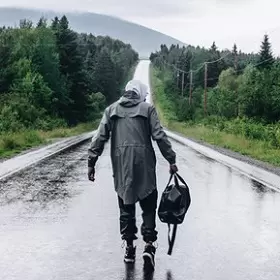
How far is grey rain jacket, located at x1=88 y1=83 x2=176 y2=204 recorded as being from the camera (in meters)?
6.11

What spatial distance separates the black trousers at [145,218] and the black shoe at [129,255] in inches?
4.5

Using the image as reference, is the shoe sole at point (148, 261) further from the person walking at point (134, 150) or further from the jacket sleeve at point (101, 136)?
the jacket sleeve at point (101, 136)

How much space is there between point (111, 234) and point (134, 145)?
5.86 feet

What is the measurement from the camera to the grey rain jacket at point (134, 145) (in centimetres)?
611

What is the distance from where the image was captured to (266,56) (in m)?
82.6

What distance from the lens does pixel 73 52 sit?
216 feet

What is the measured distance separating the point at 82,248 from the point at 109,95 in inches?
4157

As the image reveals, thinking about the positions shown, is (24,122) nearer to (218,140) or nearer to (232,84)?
(218,140)

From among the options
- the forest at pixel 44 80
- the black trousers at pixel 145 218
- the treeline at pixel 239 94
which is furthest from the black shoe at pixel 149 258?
the treeline at pixel 239 94

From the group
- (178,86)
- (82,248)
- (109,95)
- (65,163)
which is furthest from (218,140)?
(178,86)

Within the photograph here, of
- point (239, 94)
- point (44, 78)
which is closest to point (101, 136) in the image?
point (44, 78)

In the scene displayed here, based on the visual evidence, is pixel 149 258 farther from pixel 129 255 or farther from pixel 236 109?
pixel 236 109

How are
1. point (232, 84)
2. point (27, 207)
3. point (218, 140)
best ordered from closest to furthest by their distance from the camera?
point (27, 207) → point (218, 140) → point (232, 84)

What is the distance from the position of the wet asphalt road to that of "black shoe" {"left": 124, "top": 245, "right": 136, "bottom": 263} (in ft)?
0.23
